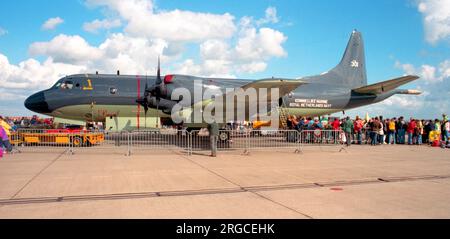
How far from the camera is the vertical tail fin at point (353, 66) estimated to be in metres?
23.5

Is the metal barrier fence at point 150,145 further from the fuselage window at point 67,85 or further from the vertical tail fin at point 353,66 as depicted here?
the vertical tail fin at point 353,66

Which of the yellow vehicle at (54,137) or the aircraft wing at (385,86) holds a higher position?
the aircraft wing at (385,86)

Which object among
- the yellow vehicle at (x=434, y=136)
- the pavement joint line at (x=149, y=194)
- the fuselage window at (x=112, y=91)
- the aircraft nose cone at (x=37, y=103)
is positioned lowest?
the pavement joint line at (x=149, y=194)

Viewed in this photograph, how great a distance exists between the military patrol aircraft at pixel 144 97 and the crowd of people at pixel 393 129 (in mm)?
1763

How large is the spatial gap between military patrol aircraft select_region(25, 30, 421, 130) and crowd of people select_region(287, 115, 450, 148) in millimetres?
1763

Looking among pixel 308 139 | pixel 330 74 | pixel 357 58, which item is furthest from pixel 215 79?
pixel 357 58

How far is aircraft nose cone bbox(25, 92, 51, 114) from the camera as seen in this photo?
1764cm

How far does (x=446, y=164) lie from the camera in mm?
10500

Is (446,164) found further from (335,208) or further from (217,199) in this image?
(217,199)

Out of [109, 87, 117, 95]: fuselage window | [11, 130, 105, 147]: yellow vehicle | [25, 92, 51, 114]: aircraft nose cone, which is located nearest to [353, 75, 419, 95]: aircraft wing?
[109, 87, 117, 95]: fuselage window

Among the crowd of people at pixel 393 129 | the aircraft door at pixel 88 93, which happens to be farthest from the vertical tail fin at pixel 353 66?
the aircraft door at pixel 88 93

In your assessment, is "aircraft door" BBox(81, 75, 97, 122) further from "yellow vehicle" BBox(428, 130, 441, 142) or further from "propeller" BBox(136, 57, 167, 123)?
"yellow vehicle" BBox(428, 130, 441, 142)

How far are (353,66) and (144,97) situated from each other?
15.8 meters

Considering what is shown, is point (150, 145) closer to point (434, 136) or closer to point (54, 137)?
point (54, 137)
